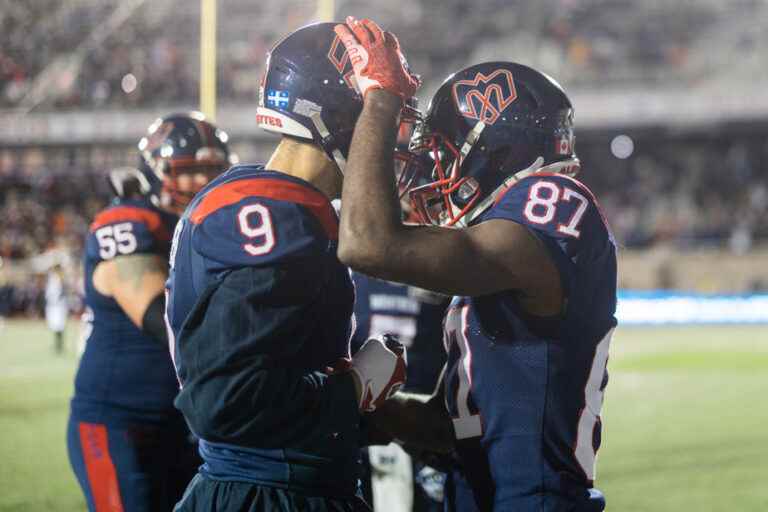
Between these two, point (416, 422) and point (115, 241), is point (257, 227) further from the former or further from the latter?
point (115, 241)

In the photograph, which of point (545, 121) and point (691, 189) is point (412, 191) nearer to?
point (545, 121)

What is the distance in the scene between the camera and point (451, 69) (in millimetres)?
25594

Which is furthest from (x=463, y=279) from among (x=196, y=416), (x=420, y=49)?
(x=420, y=49)

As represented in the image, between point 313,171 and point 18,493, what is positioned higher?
point 313,171

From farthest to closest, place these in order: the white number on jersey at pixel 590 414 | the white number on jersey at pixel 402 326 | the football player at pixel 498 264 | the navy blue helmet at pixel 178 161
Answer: the white number on jersey at pixel 402 326, the navy blue helmet at pixel 178 161, the white number on jersey at pixel 590 414, the football player at pixel 498 264

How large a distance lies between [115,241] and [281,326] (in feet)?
5.71

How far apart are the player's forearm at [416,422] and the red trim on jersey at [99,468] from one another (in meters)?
1.29

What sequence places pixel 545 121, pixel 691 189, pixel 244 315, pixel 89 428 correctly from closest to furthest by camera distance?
pixel 244 315 → pixel 545 121 → pixel 89 428 → pixel 691 189

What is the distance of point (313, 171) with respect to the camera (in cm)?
234

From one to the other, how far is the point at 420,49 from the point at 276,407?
80.5 ft

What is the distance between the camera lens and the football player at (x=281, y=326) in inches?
81.5

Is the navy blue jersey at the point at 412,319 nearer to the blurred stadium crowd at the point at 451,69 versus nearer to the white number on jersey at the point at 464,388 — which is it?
the white number on jersey at the point at 464,388

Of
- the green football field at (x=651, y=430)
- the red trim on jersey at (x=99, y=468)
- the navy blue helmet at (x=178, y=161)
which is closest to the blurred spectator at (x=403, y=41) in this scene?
the green football field at (x=651, y=430)

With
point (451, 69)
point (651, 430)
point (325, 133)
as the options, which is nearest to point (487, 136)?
point (325, 133)
